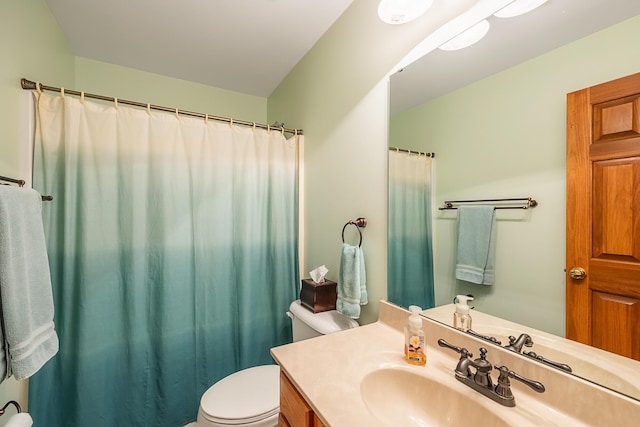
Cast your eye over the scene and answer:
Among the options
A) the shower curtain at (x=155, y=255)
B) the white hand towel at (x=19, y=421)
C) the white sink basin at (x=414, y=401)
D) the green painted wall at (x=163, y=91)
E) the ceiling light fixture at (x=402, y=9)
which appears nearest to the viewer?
the white sink basin at (x=414, y=401)

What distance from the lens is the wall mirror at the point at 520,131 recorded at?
625 millimetres

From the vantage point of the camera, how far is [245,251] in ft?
5.55

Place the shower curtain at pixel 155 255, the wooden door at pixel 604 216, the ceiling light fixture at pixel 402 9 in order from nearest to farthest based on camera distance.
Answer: the wooden door at pixel 604 216 → the ceiling light fixture at pixel 402 9 → the shower curtain at pixel 155 255

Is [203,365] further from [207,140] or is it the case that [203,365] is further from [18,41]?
[18,41]

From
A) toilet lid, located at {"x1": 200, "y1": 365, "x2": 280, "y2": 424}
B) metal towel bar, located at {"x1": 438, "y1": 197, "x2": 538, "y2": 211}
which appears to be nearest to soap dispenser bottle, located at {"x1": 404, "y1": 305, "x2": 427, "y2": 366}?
metal towel bar, located at {"x1": 438, "y1": 197, "x2": 538, "y2": 211}

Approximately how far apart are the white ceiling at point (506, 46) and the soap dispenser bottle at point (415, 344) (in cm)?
84

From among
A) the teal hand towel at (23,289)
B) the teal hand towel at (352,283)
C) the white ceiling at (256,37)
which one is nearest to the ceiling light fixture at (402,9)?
the white ceiling at (256,37)

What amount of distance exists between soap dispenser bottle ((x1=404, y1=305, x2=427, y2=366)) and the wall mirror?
18cm

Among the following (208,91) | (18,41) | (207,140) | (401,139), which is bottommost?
(401,139)

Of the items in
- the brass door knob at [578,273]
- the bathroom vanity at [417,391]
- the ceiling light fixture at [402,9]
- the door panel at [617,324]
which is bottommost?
the bathroom vanity at [417,391]

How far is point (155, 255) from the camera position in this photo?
4.83ft

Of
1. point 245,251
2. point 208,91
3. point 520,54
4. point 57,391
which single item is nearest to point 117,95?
point 208,91

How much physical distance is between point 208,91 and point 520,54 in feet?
7.51

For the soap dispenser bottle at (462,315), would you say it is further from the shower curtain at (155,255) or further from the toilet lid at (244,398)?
the shower curtain at (155,255)
